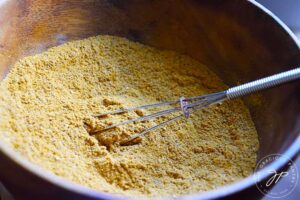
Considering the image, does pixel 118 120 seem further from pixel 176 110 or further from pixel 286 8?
pixel 286 8

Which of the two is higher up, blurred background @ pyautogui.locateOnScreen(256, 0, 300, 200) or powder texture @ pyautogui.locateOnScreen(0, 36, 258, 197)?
blurred background @ pyautogui.locateOnScreen(256, 0, 300, 200)

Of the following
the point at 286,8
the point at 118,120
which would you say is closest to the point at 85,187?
the point at 118,120

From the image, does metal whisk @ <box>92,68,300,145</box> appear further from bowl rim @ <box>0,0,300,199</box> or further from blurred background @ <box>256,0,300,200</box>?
blurred background @ <box>256,0,300,200</box>

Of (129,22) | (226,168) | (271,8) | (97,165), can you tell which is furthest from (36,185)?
(271,8)

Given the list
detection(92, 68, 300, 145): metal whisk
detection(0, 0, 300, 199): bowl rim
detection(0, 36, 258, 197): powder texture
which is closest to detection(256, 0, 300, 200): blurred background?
detection(0, 36, 258, 197): powder texture

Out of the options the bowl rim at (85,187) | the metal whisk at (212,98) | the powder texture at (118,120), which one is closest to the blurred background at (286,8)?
the powder texture at (118,120)

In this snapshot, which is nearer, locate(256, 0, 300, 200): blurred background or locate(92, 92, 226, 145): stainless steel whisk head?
locate(92, 92, 226, 145): stainless steel whisk head

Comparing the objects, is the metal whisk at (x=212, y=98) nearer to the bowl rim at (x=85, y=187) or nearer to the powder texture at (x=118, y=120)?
the powder texture at (x=118, y=120)

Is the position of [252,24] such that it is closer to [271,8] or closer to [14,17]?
[271,8]

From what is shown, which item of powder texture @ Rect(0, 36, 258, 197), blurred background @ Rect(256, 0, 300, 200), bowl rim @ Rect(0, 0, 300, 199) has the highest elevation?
blurred background @ Rect(256, 0, 300, 200)
